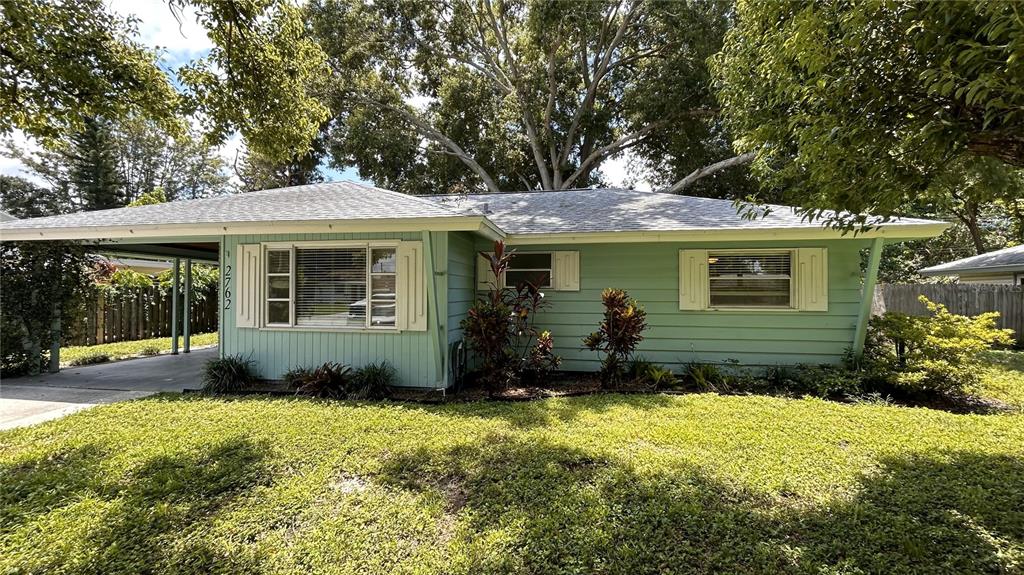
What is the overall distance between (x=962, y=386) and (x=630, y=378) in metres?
4.25

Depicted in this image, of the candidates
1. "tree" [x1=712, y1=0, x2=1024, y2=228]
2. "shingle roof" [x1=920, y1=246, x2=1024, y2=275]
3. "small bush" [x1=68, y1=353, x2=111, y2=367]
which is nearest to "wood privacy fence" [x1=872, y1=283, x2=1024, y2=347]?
"shingle roof" [x1=920, y1=246, x2=1024, y2=275]

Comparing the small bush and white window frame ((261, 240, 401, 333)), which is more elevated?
white window frame ((261, 240, 401, 333))

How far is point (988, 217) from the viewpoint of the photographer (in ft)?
69.9

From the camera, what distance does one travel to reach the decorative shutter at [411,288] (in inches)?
233

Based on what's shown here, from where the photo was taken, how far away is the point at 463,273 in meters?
6.79

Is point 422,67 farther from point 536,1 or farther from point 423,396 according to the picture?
point 423,396

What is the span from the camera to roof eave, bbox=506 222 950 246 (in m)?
5.76

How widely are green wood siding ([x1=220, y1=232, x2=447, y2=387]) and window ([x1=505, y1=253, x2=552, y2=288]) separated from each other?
188cm

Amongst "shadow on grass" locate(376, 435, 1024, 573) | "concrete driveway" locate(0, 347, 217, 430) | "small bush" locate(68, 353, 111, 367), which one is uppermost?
"small bush" locate(68, 353, 111, 367)

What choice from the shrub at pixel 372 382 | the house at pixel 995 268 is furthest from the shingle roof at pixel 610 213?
the house at pixel 995 268

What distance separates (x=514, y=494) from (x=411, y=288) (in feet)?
11.5

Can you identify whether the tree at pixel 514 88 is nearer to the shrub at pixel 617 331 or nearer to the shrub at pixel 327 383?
the shrub at pixel 617 331

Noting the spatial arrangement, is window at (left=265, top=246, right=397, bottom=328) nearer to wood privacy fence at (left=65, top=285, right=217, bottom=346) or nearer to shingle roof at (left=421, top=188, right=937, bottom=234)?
shingle roof at (left=421, top=188, right=937, bottom=234)

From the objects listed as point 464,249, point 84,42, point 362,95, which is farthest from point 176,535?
point 362,95
